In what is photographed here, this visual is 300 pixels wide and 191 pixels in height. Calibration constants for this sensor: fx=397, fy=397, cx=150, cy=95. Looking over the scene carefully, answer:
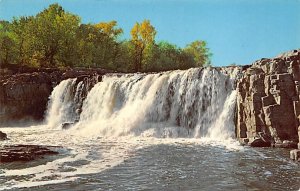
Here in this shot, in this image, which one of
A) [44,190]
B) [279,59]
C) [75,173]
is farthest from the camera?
[279,59]

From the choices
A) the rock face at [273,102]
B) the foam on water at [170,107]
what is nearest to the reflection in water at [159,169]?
the rock face at [273,102]

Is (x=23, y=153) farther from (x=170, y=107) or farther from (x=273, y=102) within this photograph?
(x=273, y=102)

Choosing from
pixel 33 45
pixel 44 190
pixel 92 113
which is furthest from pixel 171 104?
pixel 33 45

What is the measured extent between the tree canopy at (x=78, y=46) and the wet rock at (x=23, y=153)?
33671mm

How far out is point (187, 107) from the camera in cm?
3197

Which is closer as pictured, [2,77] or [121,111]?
[121,111]

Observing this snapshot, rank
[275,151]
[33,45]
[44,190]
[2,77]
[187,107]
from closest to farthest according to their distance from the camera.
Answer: [44,190]
[275,151]
[187,107]
[2,77]
[33,45]

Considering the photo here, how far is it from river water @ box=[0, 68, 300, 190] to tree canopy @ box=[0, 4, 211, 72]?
19.0m

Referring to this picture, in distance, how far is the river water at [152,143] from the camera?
15.9 m

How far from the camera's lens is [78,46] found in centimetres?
6681

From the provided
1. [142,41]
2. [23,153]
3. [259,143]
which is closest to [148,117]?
[259,143]

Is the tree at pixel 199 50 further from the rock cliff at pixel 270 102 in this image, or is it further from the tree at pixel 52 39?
the rock cliff at pixel 270 102

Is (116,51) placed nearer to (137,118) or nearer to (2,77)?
(2,77)

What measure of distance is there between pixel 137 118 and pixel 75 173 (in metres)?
16.0
